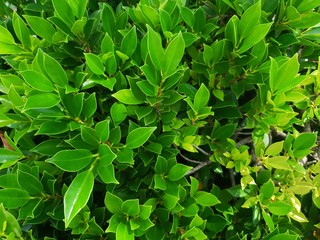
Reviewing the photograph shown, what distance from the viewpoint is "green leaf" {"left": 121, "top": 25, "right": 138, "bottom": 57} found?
4.24 feet

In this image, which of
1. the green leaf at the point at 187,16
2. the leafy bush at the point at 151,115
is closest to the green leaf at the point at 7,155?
the leafy bush at the point at 151,115

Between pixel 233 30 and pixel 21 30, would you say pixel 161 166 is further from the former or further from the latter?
pixel 21 30

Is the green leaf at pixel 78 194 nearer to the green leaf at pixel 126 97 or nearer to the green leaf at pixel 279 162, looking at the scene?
the green leaf at pixel 126 97

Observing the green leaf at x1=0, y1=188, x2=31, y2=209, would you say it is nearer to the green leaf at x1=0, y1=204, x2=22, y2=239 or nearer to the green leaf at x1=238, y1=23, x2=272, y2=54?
the green leaf at x1=0, y1=204, x2=22, y2=239

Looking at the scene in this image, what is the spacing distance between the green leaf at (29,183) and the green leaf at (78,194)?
0.24m

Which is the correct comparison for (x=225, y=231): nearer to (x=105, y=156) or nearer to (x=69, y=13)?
(x=105, y=156)

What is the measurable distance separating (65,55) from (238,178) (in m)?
0.97

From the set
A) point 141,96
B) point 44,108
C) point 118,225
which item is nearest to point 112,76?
point 141,96

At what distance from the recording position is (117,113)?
1.28m

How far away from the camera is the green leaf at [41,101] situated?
1.17 meters

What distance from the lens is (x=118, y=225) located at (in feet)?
4.12

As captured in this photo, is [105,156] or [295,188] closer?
[105,156]

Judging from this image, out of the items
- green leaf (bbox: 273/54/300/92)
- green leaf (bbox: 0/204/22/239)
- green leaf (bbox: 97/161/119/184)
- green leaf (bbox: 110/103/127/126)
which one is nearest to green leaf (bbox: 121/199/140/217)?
green leaf (bbox: 97/161/119/184)

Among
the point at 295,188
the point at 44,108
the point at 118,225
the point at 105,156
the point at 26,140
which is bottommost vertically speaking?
the point at 295,188
